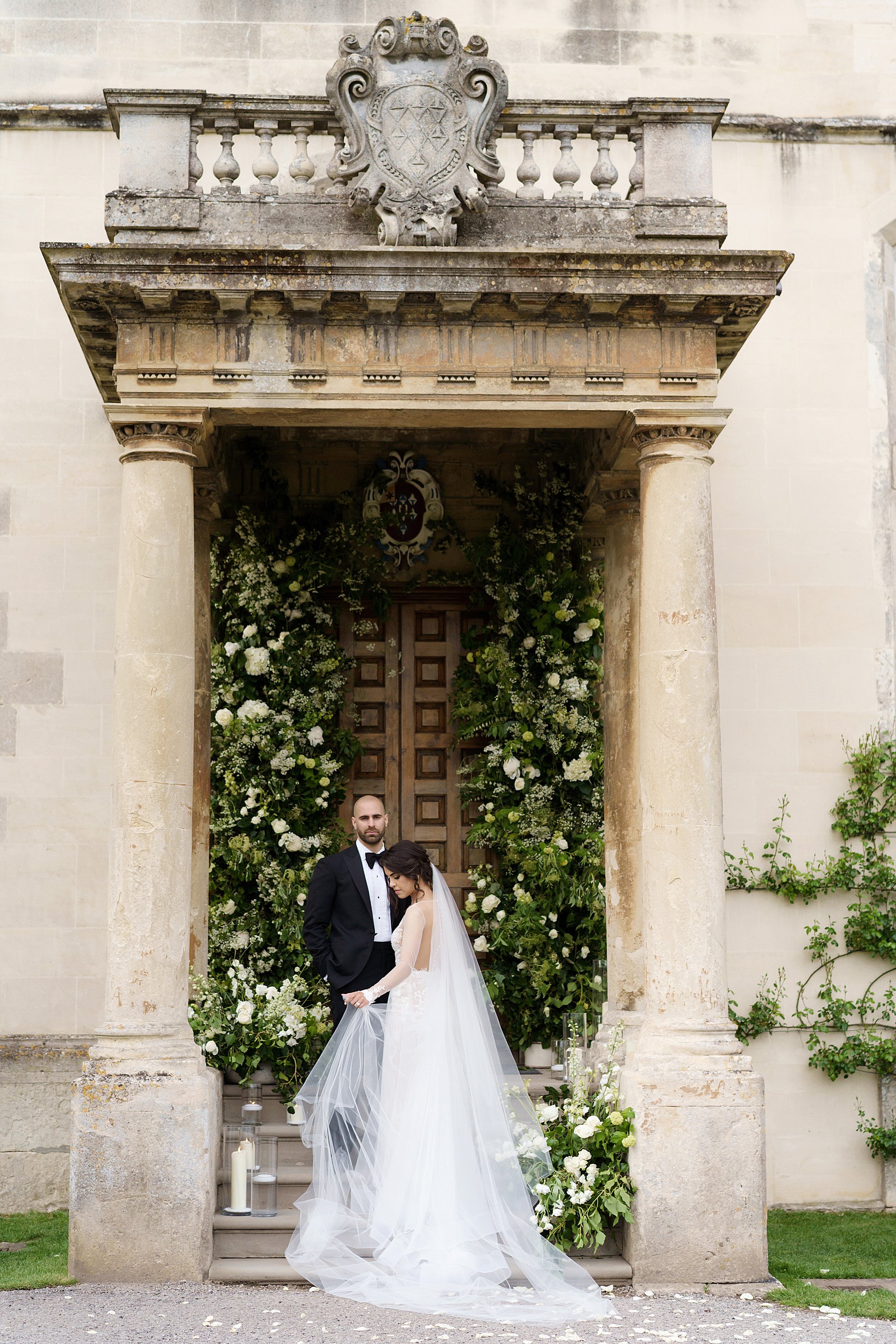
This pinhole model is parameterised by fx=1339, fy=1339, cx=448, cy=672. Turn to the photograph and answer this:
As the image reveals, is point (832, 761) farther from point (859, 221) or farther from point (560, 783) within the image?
point (859, 221)

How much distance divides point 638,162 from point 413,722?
3.98 m

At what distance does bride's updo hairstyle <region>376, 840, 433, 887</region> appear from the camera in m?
6.65

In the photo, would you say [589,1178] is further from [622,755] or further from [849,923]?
[849,923]

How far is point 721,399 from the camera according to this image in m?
9.39

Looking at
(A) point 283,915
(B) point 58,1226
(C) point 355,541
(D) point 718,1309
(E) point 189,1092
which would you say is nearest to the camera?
(D) point 718,1309

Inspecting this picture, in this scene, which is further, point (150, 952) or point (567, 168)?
point (567, 168)

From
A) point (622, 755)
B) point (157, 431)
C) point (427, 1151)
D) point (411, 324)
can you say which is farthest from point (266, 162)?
point (427, 1151)

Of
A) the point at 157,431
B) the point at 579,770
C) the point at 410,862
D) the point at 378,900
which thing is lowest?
the point at 378,900

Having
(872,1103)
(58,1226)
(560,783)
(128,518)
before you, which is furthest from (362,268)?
(872,1103)

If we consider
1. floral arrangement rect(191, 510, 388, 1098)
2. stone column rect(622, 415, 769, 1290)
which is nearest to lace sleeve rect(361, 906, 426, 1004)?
stone column rect(622, 415, 769, 1290)

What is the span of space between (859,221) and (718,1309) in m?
7.17

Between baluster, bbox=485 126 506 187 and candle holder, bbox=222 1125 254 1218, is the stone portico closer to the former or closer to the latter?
baluster, bbox=485 126 506 187

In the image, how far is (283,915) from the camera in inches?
332

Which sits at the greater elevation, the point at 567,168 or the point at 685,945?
the point at 567,168
